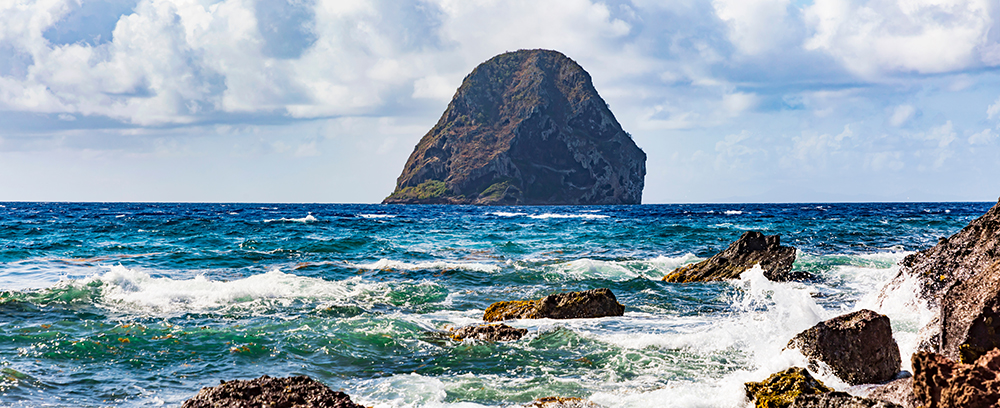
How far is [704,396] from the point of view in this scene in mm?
6750

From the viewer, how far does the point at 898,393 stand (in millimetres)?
5766

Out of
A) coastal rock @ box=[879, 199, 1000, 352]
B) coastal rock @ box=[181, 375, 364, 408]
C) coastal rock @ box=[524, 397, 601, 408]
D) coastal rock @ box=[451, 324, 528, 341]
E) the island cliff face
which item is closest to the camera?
coastal rock @ box=[181, 375, 364, 408]

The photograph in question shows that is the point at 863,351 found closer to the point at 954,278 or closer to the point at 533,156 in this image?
the point at 954,278

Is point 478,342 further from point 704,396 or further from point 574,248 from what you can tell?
point 574,248

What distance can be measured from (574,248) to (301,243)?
13.4 m

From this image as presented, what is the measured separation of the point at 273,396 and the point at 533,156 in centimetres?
17635

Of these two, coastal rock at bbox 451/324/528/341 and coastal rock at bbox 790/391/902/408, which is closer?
coastal rock at bbox 790/391/902/408

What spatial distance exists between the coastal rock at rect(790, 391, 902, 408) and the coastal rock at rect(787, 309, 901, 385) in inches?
67.5

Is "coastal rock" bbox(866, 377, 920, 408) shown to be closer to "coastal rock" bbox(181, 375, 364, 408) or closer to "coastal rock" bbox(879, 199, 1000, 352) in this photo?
"coastal rock" bbox(879, 199, 1000, 352)

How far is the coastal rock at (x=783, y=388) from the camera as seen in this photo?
19.6 feet

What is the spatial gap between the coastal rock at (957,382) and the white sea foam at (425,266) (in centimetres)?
1658

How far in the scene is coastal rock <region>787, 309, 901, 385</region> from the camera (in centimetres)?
673

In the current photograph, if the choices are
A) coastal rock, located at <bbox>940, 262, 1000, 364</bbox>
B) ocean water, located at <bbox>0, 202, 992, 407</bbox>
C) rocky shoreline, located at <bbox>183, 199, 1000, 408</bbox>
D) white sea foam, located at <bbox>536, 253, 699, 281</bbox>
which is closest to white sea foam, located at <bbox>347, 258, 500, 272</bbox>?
ocean water, located at <bbox>0, 202, 992, 407</bbox>

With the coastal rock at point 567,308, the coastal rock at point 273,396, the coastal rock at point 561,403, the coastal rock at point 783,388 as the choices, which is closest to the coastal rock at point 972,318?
the coastal rock at point 783,388
